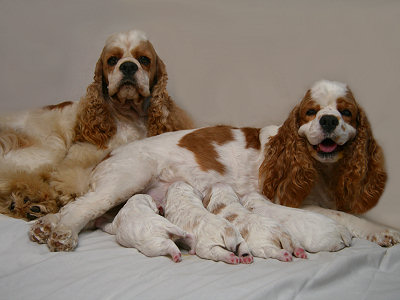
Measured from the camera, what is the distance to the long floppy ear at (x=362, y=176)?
3027 mm

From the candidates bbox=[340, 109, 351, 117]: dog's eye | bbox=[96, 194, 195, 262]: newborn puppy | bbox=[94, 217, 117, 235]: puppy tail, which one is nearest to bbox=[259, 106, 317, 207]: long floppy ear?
bbox=[340, 109, 351, 117]: dog's eye

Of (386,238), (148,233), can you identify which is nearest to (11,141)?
(148,233)

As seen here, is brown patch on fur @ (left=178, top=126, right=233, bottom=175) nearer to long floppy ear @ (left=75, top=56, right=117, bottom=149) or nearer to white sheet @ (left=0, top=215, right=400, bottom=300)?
long floppy ear @ (left=75, top=56, right=117, bottom=149)

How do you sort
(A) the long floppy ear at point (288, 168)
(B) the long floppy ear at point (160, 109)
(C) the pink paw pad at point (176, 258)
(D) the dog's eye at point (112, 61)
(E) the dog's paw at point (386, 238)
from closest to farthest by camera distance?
(C) the pink paw pad at point (176, 258) → (E) the dog's paw at point (386, 238) → (A) the long floppy ear at point (288, 168) → (D) the dog's eye at point (112, 61) → (B) the long floppy ear at point (160, 109)

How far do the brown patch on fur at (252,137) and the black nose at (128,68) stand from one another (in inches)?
39.8

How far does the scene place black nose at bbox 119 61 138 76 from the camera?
352 centimetres

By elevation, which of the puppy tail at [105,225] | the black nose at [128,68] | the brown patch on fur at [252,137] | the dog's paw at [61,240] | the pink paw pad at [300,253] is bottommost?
the puppy tail at [105,225]

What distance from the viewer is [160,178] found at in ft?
11.2

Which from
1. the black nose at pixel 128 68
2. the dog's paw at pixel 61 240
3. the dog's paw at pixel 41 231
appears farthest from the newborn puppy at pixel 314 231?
the black nose at pixel 128 68

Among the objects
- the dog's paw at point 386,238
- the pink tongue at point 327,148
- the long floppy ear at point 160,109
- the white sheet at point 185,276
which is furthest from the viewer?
the long floppy ear at point 160,109

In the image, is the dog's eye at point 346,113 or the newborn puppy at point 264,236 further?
the dog's eye at point 346,113

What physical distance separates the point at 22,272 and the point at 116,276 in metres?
0.45

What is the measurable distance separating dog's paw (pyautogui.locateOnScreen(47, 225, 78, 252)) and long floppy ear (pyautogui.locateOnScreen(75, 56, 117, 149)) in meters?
1.39

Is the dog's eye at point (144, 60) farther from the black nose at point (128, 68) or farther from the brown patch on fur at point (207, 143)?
the brown patch on fur at point (207, 143)
